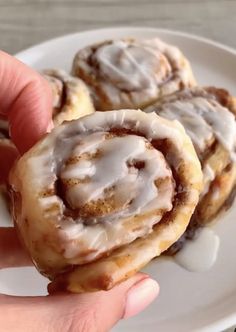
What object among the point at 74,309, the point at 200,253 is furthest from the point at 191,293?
the point at 74,309

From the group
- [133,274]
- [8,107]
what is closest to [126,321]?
[133,274]

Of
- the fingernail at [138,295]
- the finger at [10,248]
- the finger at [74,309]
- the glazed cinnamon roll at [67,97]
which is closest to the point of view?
the finger at [74,309]

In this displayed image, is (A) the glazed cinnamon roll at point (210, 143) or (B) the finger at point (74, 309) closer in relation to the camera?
(B) the finger at point (74, 309)

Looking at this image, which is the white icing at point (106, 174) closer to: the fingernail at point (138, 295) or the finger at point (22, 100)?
the fingernail at point (138, 295)

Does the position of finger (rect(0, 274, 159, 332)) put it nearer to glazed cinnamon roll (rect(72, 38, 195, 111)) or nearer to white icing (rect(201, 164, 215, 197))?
white icing (rect(201, 164, 215, 197))

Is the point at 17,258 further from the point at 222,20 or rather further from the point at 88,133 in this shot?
the point at 222,20

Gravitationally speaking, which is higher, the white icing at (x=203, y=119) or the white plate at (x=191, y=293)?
the white icing at (x=203, y=119)

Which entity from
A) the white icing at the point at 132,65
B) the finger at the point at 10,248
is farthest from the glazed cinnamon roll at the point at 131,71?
the finger at the point at 10,248
